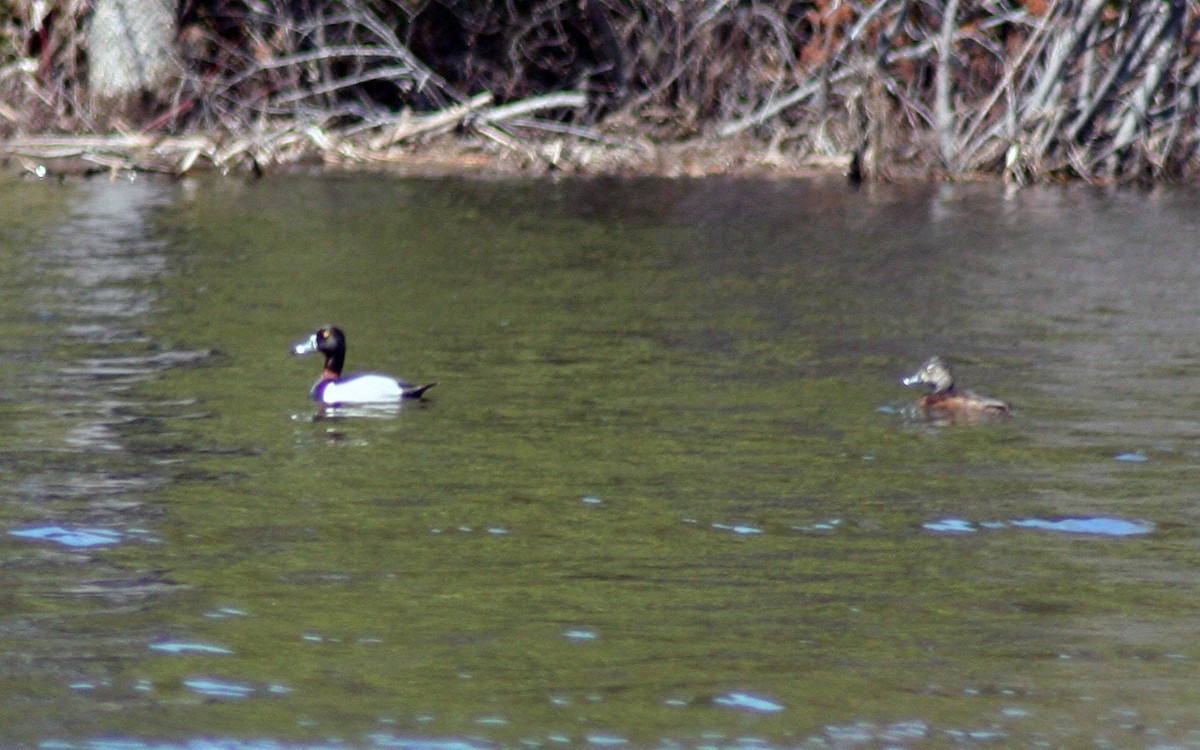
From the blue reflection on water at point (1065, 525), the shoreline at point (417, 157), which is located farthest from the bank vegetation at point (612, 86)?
the blue reflection on water at point (1065, 525)

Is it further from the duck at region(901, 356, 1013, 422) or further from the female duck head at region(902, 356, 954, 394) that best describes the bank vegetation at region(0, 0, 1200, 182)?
the duck at region(901, 356, 1013, 422)

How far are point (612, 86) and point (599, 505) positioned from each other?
1871cm

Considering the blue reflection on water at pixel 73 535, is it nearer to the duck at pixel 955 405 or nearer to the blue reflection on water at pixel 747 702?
the blue reflection on water at pixel 747 702

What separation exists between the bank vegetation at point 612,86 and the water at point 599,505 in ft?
21.2

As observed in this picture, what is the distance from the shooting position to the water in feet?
20.4

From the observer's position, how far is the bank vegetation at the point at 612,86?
75.3 ft

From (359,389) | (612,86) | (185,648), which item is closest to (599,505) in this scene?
(185,648)

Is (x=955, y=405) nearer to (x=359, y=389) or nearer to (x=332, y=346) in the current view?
(x=359, y=389)

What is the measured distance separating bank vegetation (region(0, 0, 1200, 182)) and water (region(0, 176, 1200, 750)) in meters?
6.47

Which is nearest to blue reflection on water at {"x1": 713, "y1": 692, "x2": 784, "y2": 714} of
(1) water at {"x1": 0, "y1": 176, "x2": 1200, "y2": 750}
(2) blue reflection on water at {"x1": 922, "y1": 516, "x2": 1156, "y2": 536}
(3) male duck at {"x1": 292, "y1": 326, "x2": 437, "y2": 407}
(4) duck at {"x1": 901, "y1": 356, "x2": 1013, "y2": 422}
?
(1) water at {"x1": 0, "y1": 176, "x2": 1200, "y2": 750}

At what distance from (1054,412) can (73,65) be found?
717 inches

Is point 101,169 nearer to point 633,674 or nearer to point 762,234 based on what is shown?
point 762,234

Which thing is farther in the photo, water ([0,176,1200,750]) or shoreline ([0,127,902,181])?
shoreline ([0,127,902,181])

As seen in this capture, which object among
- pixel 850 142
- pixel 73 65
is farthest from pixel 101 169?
pixel 850 142
